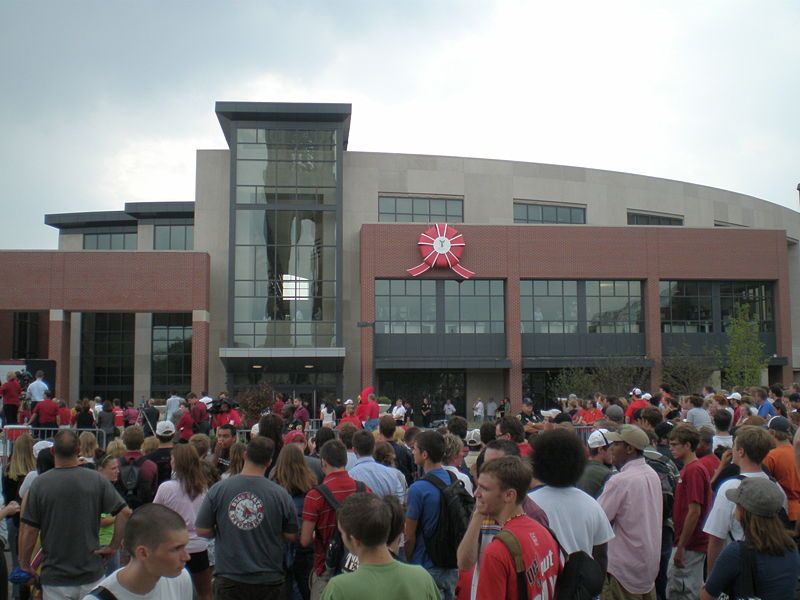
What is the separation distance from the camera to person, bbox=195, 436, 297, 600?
5723mm

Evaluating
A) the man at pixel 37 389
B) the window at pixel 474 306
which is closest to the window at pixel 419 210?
the window at pixel 474 306

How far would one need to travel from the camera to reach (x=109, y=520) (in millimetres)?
6590

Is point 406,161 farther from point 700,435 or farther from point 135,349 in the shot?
point 700,435

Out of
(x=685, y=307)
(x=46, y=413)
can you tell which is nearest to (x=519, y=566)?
(x=46, y=413)

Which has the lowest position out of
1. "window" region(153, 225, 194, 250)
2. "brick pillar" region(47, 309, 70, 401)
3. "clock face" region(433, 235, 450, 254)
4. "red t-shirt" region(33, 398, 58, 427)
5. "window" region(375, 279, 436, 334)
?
"red t-shirt" region(33, 398, 58, 427)

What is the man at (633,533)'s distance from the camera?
19.2 ft

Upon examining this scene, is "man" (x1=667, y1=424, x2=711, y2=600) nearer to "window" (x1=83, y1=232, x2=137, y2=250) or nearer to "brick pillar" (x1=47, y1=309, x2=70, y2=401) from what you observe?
"brick pillar" (x1=47, y1=309, x2=70, y2=401)

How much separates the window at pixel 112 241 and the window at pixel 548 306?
90.5ft

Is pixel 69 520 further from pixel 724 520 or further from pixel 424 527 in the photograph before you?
pixel 724 520

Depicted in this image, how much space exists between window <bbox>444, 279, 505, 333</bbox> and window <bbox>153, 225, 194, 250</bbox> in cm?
1841

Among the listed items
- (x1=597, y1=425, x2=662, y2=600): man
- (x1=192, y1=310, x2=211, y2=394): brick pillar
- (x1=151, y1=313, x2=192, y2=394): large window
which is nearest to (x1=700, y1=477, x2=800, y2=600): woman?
(x1=597, y1=425, x2=662, y2=600): man

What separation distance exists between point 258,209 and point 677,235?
78.3 feet

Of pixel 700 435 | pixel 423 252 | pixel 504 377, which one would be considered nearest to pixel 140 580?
pixel 700 435

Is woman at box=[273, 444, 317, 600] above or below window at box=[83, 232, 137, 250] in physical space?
below
